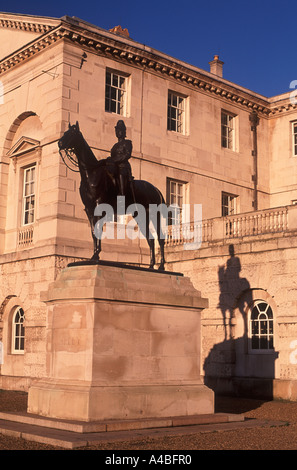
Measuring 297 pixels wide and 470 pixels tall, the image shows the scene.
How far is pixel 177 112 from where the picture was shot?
28750 mm

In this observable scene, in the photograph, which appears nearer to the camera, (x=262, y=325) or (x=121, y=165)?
(x=121, y=165)

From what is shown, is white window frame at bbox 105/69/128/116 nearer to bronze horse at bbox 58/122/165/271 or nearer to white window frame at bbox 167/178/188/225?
white window frame at bbox 167/178/188/225

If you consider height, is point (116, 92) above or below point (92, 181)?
above

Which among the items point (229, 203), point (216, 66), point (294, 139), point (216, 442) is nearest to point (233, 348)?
point (229, 203)

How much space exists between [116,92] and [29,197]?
5.47 metres

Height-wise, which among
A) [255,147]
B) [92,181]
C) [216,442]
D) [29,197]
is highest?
[255,147]

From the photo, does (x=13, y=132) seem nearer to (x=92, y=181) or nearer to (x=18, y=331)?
(x=18, y=331)

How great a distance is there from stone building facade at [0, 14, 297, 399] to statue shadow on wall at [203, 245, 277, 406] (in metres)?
0.04

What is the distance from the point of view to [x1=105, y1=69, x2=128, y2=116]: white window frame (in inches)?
1027

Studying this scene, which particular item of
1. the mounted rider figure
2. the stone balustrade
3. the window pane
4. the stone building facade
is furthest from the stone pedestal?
the window pane

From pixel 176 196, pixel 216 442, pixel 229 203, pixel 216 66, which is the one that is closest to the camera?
pixel 216 442

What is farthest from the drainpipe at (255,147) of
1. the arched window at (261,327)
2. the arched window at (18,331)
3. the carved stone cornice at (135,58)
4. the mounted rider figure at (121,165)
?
the mounted rider figure at (121,165)

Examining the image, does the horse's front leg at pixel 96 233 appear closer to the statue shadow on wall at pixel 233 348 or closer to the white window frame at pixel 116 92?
the statue shadow on wall at pixel 233 348
